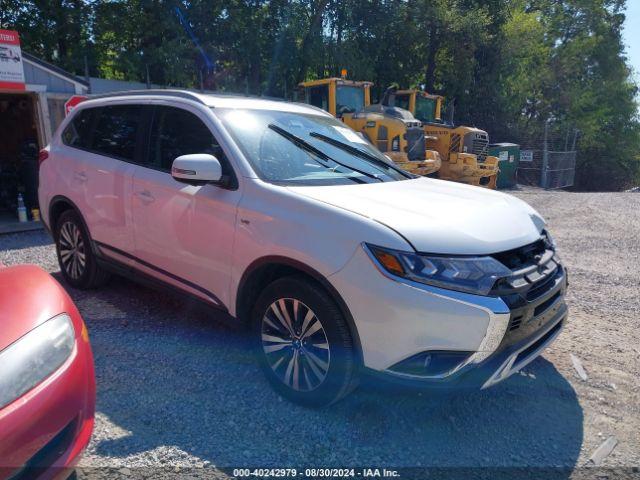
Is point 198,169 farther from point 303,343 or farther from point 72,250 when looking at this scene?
point 72,250

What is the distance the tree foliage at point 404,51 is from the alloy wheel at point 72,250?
10421 millimetres

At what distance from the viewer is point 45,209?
4.85m

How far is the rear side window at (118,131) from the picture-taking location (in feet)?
13.0

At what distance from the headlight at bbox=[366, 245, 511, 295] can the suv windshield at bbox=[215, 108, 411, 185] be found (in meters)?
0.92

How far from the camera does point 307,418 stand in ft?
9.17

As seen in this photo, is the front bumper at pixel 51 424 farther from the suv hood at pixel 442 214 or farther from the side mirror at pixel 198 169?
the suv hood at pixel 442 214

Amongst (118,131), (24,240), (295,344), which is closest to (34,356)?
(295,344)

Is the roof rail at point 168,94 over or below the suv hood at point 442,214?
over

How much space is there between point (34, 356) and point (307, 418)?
60.8 inches

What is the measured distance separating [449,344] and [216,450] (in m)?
1.35

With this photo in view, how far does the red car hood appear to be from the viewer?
185 cm

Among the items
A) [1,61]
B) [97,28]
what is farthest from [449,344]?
[97,28]

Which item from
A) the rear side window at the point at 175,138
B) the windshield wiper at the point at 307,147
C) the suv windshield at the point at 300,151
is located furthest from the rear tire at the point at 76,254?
the windshield wiper at the point at 307,147

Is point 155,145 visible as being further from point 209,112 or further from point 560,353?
point 560,353
